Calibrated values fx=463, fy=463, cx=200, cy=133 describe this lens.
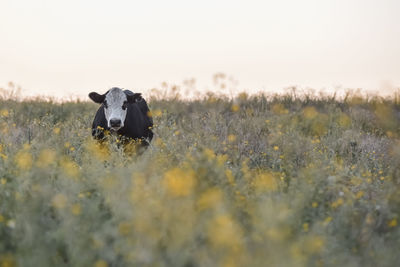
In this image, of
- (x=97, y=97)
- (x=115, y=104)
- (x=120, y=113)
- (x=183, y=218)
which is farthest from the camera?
(x=97, y=97)

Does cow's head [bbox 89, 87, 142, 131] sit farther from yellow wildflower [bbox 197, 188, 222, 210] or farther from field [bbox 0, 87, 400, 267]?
yellow wildflower [bbox 197, 188, 222, 210]

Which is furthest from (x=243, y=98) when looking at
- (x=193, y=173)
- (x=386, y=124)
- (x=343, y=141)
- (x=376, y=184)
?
(x=193, y=173)

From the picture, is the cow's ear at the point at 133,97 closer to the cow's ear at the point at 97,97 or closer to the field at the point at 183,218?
the cow's ear at the point at 97,97

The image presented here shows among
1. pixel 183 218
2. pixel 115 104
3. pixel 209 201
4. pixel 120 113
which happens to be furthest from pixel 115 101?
pixel 183 218

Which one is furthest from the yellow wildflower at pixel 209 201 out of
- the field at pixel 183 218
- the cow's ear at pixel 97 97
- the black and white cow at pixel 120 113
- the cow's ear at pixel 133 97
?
the cow's ear at pixel 97 97

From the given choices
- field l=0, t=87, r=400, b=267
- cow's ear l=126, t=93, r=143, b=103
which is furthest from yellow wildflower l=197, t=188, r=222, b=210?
cow's ear l=126, t=93, r=143, b=103

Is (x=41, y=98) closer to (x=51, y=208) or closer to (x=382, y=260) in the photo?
(x=51, y=208)

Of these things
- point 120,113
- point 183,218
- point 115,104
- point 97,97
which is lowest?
point 183,218

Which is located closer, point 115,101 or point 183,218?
point 183,218

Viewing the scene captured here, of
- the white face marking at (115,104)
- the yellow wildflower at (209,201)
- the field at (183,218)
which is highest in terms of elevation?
the white face marking at (115,104)

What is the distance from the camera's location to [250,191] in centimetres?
471

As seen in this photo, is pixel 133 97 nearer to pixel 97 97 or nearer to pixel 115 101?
pixel 115 101

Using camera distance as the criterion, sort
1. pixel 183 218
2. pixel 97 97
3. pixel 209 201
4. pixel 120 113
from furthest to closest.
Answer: pixel 97 97 → pixel 120 113 → pixel 209 201 → pixel 183 218

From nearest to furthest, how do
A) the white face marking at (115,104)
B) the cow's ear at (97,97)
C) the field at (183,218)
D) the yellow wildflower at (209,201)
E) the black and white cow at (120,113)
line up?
1. the field at (183,218)
2. the yellow wildflower at (209,201)
3. the white face marking at (115,104)
4. the black and white cow at (120,113)
5. the cow's ear at (97,97)
